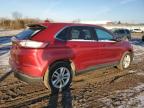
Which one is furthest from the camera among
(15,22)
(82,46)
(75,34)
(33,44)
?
(15,22)

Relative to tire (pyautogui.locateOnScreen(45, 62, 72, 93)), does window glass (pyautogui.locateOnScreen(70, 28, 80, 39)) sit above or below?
above

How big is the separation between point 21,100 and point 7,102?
322 millimetres

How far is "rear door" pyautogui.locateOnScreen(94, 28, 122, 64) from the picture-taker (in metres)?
7.73

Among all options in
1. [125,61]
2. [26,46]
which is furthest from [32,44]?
[125,61]

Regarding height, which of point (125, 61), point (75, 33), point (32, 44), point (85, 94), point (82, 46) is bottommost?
point (85, 94)

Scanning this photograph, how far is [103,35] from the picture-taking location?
7.91m

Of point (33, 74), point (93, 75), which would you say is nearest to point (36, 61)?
point (33, 74)

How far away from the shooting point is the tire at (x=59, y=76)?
628cm

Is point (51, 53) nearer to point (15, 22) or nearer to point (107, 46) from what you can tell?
point (107, 46)

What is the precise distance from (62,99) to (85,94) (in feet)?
2.29

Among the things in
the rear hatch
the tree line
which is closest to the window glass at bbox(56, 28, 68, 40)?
the rear hatch

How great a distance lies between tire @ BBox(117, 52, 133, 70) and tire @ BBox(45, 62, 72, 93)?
10.1ft

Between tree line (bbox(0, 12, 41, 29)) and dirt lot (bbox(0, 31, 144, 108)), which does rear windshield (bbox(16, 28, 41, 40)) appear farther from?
tree line (bbox(0, 12, 41, 29))

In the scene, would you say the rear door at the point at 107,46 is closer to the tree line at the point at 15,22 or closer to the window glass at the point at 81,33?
the window glass at the point at 81,33
